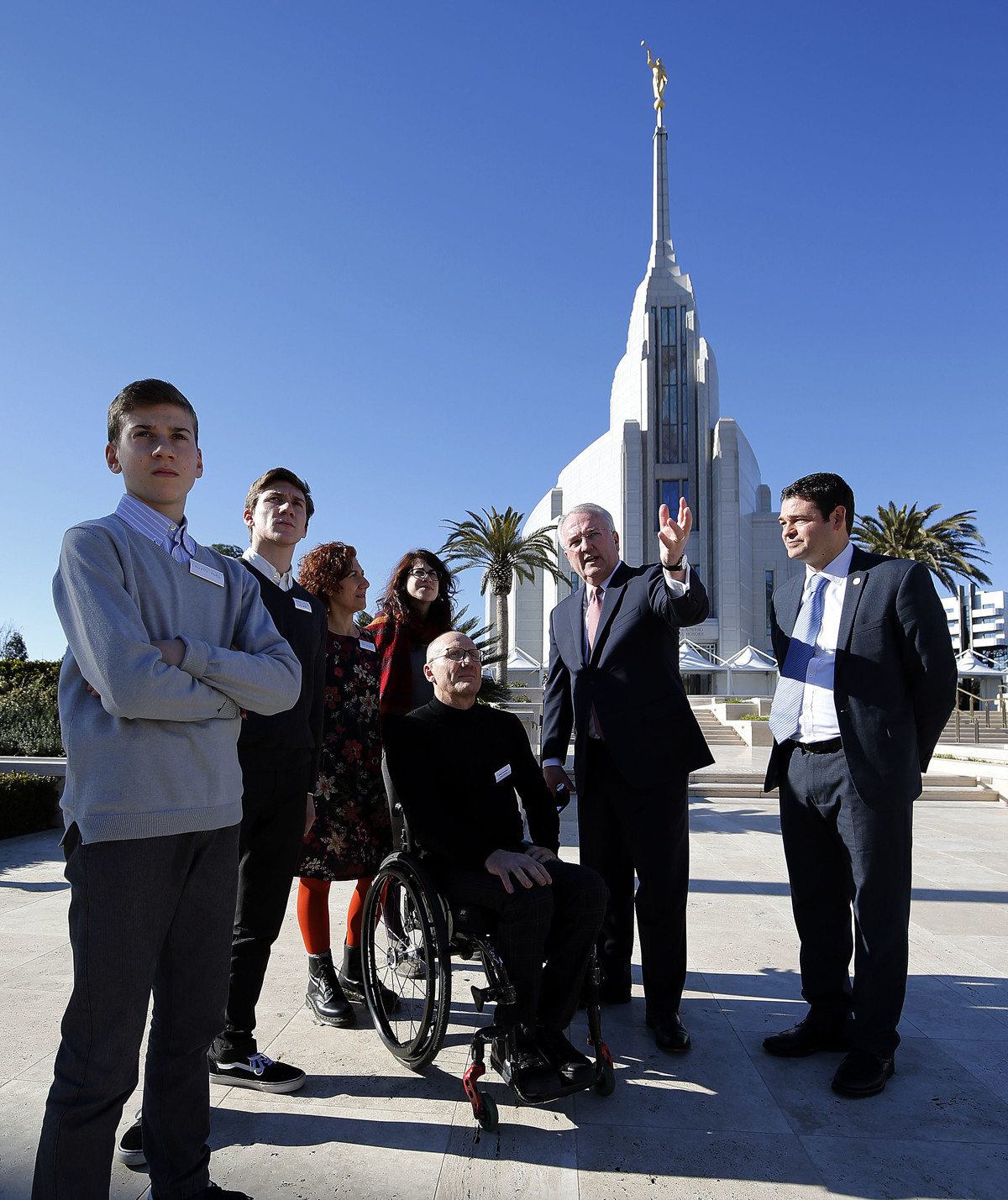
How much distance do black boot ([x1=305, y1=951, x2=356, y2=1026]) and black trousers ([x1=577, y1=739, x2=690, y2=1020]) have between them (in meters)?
1.06

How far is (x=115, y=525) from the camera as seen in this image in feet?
5.75

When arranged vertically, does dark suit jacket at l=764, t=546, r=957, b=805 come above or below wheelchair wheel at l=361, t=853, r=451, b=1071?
above

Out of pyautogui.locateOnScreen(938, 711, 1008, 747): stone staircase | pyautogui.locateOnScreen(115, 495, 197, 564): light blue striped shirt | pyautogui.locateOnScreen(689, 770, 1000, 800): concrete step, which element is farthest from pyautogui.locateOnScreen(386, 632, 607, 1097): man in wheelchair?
pyautogui.locateOnScreen(938, 711, 1008, 747): stone staircase

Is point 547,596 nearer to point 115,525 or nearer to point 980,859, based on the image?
point 980,859

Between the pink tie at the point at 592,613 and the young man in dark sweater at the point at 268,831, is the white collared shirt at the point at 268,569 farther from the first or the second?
the pink tie at the point at 592,613

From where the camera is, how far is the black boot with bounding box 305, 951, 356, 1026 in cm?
304

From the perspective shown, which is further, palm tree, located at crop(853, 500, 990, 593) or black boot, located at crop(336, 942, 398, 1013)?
palm tree, located at crop(853, 500, 990, 593)

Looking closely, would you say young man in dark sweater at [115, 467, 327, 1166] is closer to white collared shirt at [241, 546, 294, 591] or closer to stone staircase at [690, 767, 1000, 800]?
white collared shirt at [241, 546, 294, 591]

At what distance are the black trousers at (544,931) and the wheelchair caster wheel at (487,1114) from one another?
22 centimetres

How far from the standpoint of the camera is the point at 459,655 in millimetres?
2953

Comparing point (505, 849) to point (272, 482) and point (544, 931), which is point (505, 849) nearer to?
point (544, 931)

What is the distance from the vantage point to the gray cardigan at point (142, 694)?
1.61 meters

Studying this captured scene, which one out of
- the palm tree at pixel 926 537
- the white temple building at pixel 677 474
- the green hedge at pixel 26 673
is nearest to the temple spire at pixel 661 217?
the white temple building at pixel 677 474

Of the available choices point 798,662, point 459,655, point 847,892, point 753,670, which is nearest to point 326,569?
point 459,655
